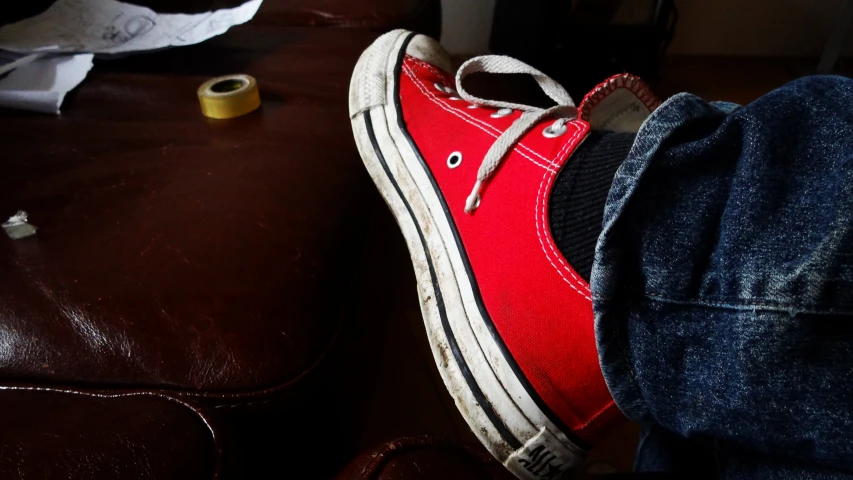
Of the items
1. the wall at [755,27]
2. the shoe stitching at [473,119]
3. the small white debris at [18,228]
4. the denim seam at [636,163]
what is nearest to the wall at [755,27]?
the wall at [755,27]

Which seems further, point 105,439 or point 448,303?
point 448,303

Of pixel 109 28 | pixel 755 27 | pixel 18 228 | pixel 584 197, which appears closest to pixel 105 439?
pixel 18 228

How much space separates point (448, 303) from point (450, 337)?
0.10 feet

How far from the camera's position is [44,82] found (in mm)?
615

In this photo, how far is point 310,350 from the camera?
0.38 metres

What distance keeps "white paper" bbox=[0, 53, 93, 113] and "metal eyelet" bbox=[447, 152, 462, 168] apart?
1.39 feet

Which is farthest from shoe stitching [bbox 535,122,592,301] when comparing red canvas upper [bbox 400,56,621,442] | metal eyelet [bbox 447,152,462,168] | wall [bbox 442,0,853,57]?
wall [bbox 442,0,853,57]

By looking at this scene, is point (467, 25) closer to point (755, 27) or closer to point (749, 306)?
point (755, 27)

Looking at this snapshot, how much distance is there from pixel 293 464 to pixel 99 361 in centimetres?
15

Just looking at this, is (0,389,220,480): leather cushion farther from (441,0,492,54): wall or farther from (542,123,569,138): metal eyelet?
(441,0,492,54): wall

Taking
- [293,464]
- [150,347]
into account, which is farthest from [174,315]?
[293,464]

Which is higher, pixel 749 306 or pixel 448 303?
pixel 749 306

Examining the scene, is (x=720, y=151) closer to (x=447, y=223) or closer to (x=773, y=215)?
(x=773, y=215)

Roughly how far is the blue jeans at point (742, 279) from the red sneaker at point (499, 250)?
0.19ft
